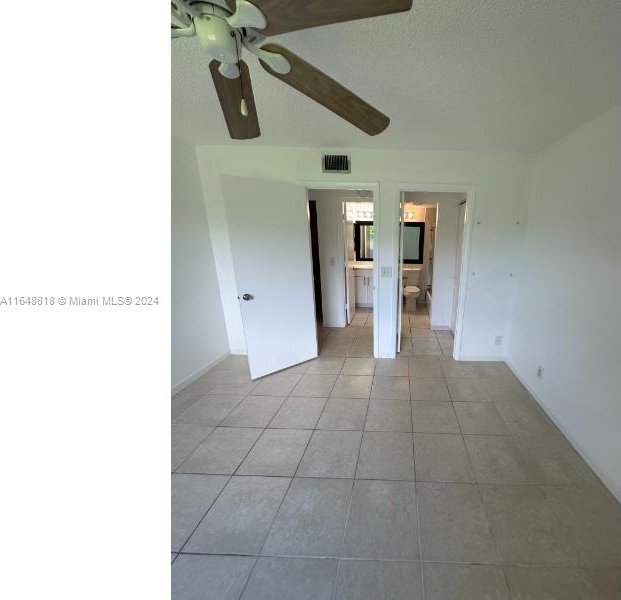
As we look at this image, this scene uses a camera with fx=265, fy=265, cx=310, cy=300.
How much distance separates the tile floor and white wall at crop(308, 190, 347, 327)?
1.78 metres

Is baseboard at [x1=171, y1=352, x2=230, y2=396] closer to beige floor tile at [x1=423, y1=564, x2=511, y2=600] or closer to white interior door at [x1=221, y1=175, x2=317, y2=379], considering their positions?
white interior door at [x1=221, y1=175, x2=317, y2=379]

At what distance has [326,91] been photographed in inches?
41.8

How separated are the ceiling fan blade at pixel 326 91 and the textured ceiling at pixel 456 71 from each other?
237 mm

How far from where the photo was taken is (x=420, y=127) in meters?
1.95

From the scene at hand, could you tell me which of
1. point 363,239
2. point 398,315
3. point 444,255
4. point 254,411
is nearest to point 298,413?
point 254,411

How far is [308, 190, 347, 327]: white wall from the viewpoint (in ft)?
12.1

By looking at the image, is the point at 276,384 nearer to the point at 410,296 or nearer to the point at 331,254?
the point at 331,254

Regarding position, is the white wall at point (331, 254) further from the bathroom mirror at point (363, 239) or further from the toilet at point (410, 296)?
the toilet at point (410, 296)

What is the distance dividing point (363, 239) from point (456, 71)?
11.6ft

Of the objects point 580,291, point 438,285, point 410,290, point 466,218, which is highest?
point 466,218

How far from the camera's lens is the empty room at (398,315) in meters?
1.06
